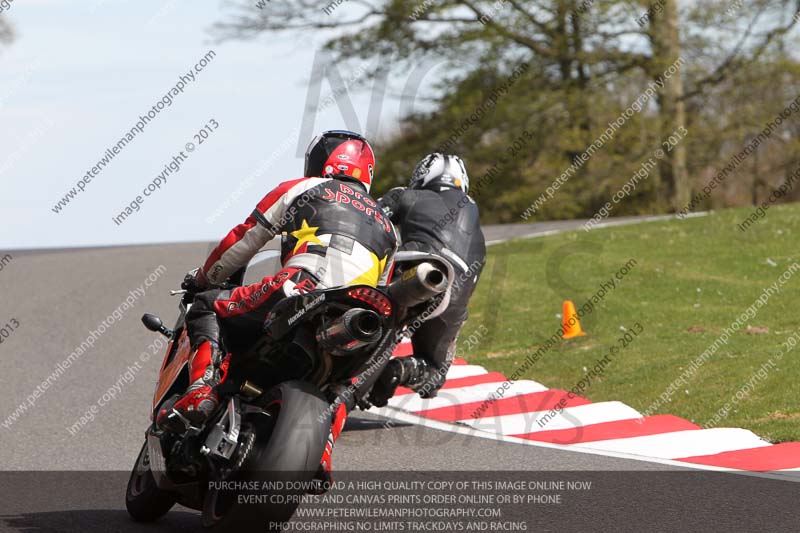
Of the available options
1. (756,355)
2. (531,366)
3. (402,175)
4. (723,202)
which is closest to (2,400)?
(531,366)

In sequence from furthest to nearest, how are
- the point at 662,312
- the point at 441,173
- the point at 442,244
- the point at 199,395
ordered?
the point at 662,312
the point at 441,173
the point at 442,244
the point at 199,395

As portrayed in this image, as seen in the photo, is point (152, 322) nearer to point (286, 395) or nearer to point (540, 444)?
point (286, 395)

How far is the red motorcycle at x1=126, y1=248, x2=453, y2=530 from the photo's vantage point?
187 inches

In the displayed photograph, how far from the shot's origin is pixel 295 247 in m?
5.61

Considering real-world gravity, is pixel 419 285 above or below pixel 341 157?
above

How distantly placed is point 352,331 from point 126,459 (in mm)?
3453

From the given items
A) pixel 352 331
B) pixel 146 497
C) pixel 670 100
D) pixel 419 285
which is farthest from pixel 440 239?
pixel 670 100

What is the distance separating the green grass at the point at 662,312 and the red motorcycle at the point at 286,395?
389 centimetres

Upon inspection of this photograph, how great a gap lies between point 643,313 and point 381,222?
25.5 ft

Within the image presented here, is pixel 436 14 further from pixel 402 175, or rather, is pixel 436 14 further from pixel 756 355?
pixel 756 355

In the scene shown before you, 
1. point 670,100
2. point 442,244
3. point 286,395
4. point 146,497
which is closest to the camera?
point 286,395

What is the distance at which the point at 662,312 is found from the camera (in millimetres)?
12875

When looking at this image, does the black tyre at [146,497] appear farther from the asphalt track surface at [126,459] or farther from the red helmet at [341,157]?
the red helmet at [341,157]

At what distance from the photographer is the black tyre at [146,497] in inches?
231
